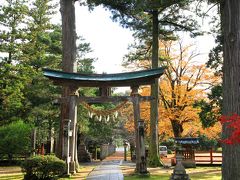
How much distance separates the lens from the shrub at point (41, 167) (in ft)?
41.1

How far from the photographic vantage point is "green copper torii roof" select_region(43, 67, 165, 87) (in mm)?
15879

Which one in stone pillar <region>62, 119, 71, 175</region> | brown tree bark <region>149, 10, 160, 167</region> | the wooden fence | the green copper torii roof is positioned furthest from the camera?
the wooden fence

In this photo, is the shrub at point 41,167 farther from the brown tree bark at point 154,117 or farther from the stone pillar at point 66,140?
the brown tree bark at point 154,117

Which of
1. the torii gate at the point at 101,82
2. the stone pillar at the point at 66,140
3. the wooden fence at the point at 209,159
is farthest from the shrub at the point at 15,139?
the wooden fence at the point at 209,159

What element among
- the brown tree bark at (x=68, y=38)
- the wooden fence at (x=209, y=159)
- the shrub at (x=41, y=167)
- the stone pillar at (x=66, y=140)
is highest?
the brown tree bark at (x=68, y=38)

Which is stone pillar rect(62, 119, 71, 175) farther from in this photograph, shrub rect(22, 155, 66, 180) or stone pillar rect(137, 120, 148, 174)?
stone pillar rect(137, 120, 148, 174)

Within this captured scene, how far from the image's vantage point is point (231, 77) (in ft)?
31.2

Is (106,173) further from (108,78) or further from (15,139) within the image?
(15,139)

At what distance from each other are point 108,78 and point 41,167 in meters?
5.91

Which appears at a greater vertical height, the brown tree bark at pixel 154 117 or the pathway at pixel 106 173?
the brown tree bark at pixel 154 117

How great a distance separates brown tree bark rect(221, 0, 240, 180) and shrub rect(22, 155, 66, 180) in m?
6.58

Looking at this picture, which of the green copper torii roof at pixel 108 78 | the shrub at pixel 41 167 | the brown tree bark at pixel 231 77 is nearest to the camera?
the brown tree bark at pixel 231 77

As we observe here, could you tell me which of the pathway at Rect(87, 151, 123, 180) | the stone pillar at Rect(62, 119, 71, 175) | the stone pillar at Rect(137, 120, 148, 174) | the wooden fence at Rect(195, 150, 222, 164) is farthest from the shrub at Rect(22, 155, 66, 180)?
the wooden fence at Rect(195, 150, 222, 164)

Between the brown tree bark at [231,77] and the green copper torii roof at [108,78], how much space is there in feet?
21.3
